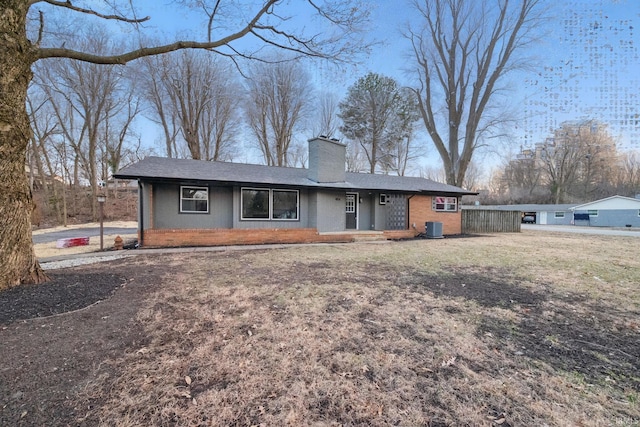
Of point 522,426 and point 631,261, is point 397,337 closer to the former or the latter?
point 522,426

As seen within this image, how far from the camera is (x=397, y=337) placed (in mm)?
3078

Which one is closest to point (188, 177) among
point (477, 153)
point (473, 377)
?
point (473, 377)

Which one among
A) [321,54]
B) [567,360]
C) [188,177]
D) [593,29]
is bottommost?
[567,360]

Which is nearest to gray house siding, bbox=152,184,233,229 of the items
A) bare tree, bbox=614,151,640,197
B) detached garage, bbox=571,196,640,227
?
detached garage, bbox=571,196,640,227

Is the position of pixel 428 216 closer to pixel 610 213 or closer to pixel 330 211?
pixel 330 211

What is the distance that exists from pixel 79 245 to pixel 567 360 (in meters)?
13.2

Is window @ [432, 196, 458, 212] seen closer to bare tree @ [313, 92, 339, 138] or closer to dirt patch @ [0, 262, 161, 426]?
bare tree @ [313, 92, 339, 138]

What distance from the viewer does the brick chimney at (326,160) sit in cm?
1270

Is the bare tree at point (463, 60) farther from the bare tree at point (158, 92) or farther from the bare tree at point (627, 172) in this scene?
the bare tree at point (627, 172)

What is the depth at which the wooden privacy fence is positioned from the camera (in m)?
17.7

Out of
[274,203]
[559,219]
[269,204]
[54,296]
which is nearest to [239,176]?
[269,204]

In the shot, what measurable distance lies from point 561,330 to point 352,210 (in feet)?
35.3

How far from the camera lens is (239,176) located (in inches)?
445

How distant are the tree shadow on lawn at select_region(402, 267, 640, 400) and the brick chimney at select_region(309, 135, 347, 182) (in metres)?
8.25
